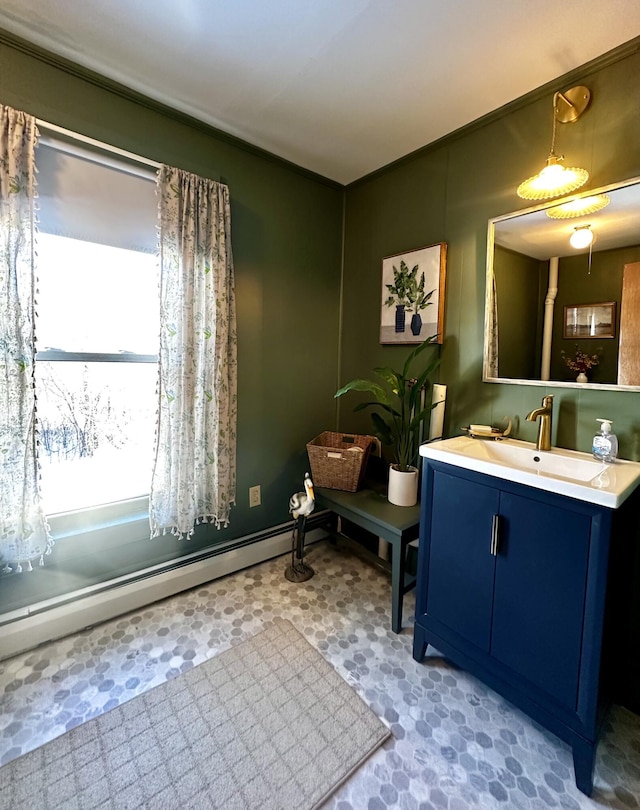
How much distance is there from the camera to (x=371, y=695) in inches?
51.8

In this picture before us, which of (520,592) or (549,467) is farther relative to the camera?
(549,467)

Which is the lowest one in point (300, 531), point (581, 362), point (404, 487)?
point (300, 531)

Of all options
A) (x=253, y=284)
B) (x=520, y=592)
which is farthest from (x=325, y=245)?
(x=520, y=592)

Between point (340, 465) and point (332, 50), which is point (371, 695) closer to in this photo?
point (340, 465)

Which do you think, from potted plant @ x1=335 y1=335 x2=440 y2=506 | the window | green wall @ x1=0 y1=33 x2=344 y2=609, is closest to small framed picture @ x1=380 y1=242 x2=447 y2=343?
potted plant @ x1=335 y1=335 x2=440 y2=506

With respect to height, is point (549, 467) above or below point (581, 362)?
below

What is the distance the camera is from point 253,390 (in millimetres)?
2090

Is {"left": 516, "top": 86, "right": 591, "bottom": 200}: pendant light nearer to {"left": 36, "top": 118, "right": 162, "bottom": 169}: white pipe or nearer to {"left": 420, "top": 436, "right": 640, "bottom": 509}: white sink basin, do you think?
{"left": 420, "top": 436, "right": 640, "bottom": 509}: white sink basin

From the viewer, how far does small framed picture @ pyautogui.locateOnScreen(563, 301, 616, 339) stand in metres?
1.35

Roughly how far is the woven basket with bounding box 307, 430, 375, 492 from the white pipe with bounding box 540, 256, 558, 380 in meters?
0.93

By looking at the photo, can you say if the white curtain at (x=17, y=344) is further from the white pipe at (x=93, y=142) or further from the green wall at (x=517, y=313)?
the green wall at (x=517, y=313)

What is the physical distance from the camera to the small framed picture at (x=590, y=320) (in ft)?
4.44

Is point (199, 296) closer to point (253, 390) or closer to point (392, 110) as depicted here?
point (253, 390)

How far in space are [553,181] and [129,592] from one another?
2520 mm
